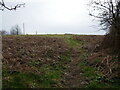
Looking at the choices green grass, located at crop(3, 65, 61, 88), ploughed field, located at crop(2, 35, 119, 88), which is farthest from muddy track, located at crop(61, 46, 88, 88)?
green grass, located at crop(3, 65, 61, 88)

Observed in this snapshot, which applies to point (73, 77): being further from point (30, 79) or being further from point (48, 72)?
point (30, 79)

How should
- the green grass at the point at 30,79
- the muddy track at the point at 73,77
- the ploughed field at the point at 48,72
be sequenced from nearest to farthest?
the green grass at the point at 30,79
the ploughed field at the point at 48,72
the muddy track at the point at 73,77

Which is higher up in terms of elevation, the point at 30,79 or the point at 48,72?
the point at 48,72

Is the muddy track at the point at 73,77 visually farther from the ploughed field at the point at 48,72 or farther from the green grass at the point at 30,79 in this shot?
the green grass at the point at 30,79

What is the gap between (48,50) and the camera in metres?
20.9

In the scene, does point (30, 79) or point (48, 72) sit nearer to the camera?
point (30, 79)

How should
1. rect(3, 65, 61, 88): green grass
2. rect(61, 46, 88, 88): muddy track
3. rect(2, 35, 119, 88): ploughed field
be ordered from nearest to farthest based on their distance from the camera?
rect(3, 65, 61, 88): green grass → rect(2, 35, 119, 88): ploughed field → rect(61, 46, 88, 88): muddy track

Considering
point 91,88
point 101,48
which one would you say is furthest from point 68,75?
point 101,48

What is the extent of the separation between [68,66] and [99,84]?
4296 millimetres

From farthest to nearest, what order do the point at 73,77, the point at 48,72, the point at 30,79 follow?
the point at 48,72
the point at 73,77
the point at 30,79

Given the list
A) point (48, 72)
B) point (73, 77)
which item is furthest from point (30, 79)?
point (73, 77)

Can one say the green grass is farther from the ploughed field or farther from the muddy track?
the muddy track

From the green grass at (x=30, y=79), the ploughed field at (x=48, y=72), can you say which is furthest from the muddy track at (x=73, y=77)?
the green grass at (x=30, y=79)

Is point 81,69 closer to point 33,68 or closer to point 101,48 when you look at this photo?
point 33,68
